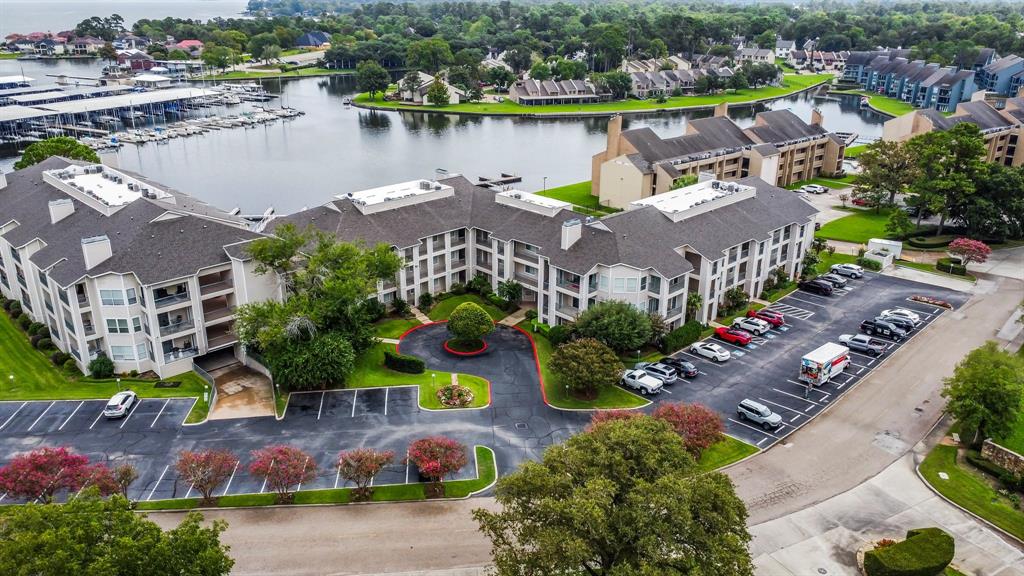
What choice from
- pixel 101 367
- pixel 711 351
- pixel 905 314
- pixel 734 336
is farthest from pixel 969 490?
pixel 101 367

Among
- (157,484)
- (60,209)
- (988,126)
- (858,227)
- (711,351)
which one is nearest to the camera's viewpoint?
(157,484)

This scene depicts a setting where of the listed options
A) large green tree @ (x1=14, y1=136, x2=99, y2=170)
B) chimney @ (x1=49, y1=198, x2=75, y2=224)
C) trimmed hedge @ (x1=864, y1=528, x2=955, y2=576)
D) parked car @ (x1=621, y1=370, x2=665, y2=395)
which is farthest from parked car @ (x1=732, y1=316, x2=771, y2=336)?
large green tree @ (x1=14, y1=136, x2=99, y2=170)

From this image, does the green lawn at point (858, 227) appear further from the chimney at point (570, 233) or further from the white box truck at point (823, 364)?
the chimney at point (570, 233)

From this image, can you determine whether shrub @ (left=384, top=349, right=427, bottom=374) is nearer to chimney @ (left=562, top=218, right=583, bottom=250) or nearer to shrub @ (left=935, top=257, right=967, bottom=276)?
chimney @ (left=562, top=218, right=583, bottom=250)

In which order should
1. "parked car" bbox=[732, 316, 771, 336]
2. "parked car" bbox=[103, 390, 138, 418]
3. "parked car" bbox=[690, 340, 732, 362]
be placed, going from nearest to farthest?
"parked car" bbox=[103, 390, 138, 418], "parked car" bbox=[690, 340, 732, 362], "parked car" bbox=[732, 316, 771, 336]

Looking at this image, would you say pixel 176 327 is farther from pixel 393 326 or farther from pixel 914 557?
pixel 914 557

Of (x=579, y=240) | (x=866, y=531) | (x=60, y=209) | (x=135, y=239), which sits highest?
(x=60, y=209)
